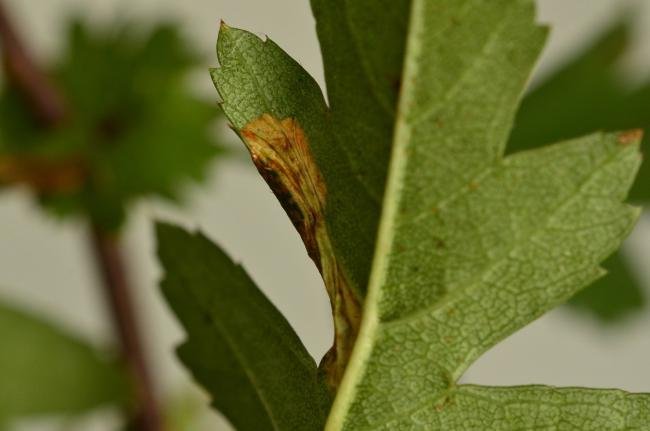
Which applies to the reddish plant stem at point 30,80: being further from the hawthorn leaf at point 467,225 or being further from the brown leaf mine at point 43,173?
the hawthorn leaf at point 467,225

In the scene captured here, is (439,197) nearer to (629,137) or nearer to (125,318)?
(629,137)

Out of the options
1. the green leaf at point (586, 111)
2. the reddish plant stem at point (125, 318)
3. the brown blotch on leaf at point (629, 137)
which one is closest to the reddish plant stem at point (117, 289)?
the reddish plant stem at point (125, 318)

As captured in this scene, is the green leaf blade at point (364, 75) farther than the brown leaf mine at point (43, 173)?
No

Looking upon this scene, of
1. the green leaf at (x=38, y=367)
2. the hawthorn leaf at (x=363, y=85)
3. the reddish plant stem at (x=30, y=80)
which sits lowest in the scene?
the hawthorn leaf at (x=363, y=85)

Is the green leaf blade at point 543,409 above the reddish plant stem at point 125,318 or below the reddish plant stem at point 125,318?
below

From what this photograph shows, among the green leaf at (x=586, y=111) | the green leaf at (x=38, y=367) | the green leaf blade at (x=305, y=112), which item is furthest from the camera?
the green leaf at (x=38, y=367)
